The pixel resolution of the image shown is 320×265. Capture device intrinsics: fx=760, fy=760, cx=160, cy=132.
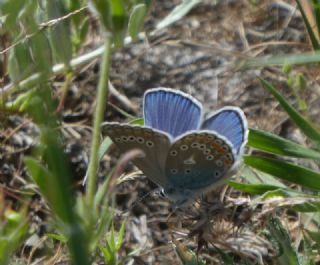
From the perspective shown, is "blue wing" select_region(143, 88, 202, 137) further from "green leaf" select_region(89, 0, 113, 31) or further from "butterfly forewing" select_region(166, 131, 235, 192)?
"green leaf" select_region(89, 0, 113, 31)

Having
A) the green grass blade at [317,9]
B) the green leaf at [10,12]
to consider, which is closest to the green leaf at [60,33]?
the green leaf at [10,12]

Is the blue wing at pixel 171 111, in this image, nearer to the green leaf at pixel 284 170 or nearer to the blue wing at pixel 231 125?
the blue wing at pixel 231 125

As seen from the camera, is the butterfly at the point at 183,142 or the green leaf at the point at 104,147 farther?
the green leaf at the point at 104,147

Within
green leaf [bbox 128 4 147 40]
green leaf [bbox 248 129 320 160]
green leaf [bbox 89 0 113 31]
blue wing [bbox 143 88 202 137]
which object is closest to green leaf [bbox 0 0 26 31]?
green leaf [bbox 89 0 113 31]

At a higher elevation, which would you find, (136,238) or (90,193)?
(90,193)

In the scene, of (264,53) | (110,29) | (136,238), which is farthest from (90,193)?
(264,53)

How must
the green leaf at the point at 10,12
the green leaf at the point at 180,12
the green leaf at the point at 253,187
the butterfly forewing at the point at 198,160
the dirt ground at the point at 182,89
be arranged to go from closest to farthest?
the butterfly forewing at the point at 198,160 < the green leaf at the point at 10,12 < the green leaf at the point at 253,187 < the dirt ground at the point at 182,89 < the green leaf at the point at 180,12

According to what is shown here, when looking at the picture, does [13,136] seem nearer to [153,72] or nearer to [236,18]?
[153,72]
